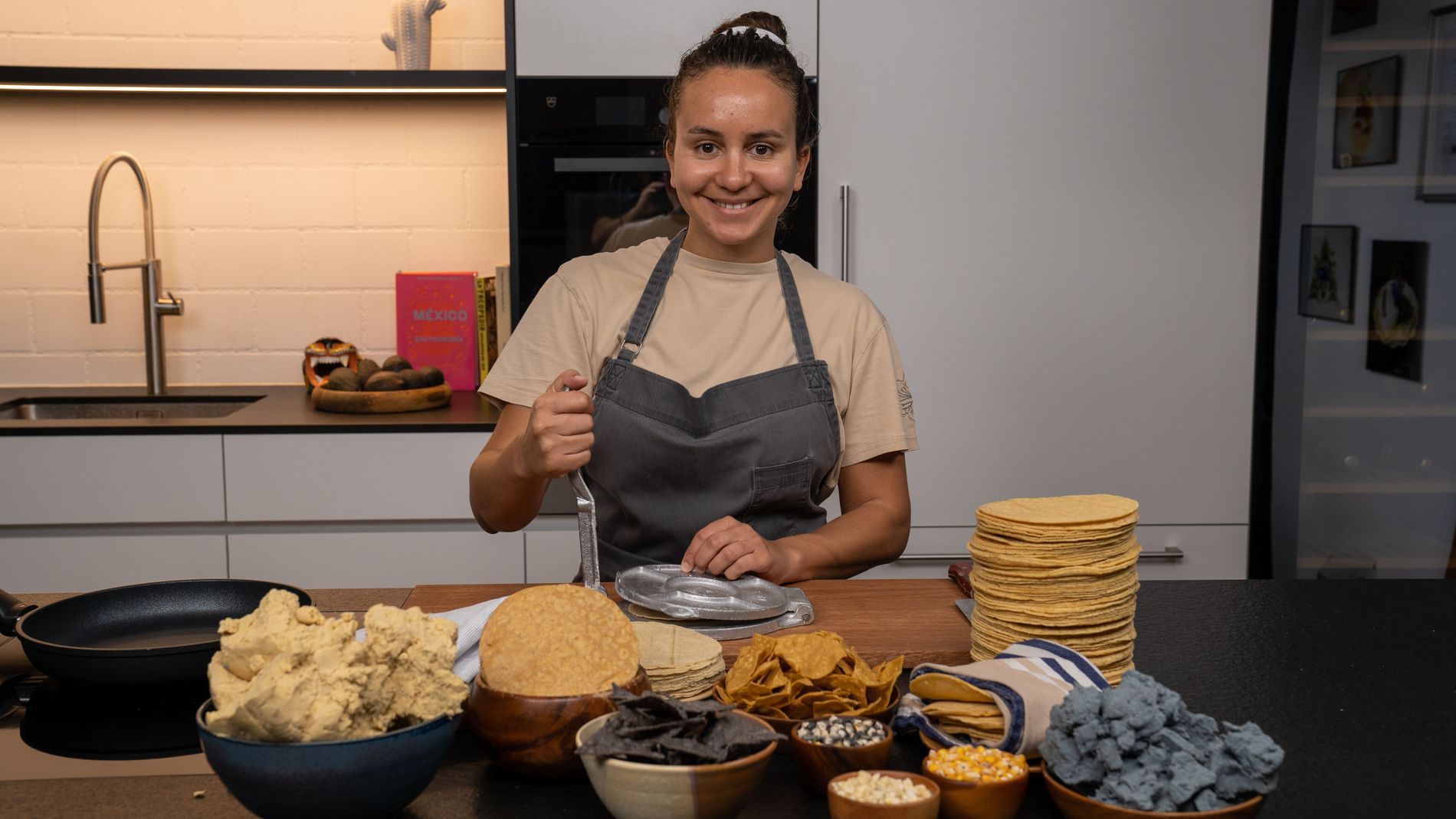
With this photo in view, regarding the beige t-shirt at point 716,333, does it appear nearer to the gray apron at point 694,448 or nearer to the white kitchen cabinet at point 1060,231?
the gray apron at point 694,448

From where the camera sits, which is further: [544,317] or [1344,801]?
[544,317]

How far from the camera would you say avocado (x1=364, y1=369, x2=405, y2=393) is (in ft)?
8.63

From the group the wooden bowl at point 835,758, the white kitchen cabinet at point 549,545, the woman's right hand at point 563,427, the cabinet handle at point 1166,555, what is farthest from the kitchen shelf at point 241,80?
the wooden bowl at point 835,758

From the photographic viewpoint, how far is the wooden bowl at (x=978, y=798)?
0.81 meters

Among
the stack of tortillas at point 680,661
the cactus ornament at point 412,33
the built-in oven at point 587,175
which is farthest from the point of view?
the cactus ornament at point 412,33

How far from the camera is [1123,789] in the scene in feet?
2.64

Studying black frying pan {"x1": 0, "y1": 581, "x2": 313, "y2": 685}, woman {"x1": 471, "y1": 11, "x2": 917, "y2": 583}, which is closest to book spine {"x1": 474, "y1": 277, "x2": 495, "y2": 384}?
woman {"x1": 471, "y1": 11, "x2": 917, "y2": 583}

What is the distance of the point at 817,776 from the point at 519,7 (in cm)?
204

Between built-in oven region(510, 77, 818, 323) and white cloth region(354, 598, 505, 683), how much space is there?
153 cm

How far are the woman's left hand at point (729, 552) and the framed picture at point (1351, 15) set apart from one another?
1928mm

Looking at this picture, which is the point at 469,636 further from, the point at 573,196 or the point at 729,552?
the point at 573,196

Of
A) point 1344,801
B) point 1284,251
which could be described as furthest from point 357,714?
point 1284,251

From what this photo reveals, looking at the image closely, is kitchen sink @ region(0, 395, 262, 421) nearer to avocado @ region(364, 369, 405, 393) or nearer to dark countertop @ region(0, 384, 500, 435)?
dark countertop @ region(0, 384, 500, 435)

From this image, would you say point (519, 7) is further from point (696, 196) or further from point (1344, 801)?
point (1344, 801)
